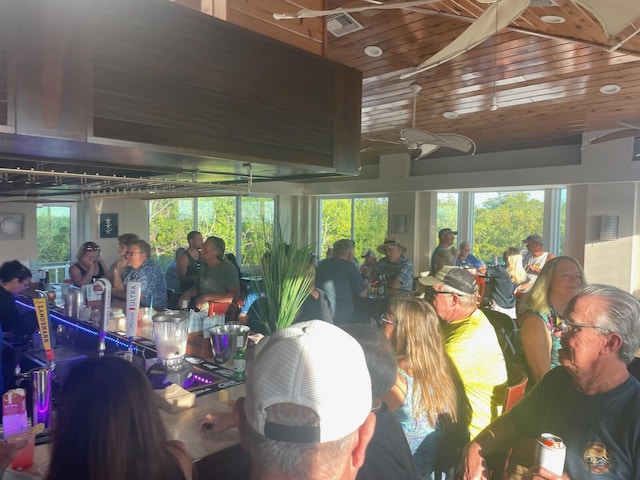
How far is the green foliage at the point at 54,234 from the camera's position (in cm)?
699

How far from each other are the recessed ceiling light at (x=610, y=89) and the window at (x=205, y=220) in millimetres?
6444

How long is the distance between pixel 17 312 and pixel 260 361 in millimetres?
2906

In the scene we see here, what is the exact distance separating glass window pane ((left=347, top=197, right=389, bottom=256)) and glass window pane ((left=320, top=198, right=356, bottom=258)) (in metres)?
0.24

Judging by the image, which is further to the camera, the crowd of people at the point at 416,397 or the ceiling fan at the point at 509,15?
the ceiling fan at the point at 509,15

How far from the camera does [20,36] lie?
123 centimetres

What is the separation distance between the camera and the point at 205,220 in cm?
1021

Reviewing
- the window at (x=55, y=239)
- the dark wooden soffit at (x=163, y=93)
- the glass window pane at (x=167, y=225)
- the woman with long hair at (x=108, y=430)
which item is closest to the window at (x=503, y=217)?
the glass window pane at (x=167, y=225)

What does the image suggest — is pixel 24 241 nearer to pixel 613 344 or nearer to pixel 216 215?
pixel 216 215

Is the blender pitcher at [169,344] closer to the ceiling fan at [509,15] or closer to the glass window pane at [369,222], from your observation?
the ceiling fan at [509,15]

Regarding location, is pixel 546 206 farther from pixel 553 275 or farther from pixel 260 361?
pixel 260 361

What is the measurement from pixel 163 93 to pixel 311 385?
1221mm

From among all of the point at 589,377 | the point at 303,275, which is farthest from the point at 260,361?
the point at 303,275

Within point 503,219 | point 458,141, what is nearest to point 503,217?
point 503,219

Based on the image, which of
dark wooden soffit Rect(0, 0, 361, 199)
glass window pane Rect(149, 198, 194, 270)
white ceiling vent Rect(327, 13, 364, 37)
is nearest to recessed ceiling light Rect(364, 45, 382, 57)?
white ceiling vent Rect(327, 13, 364, 37)
